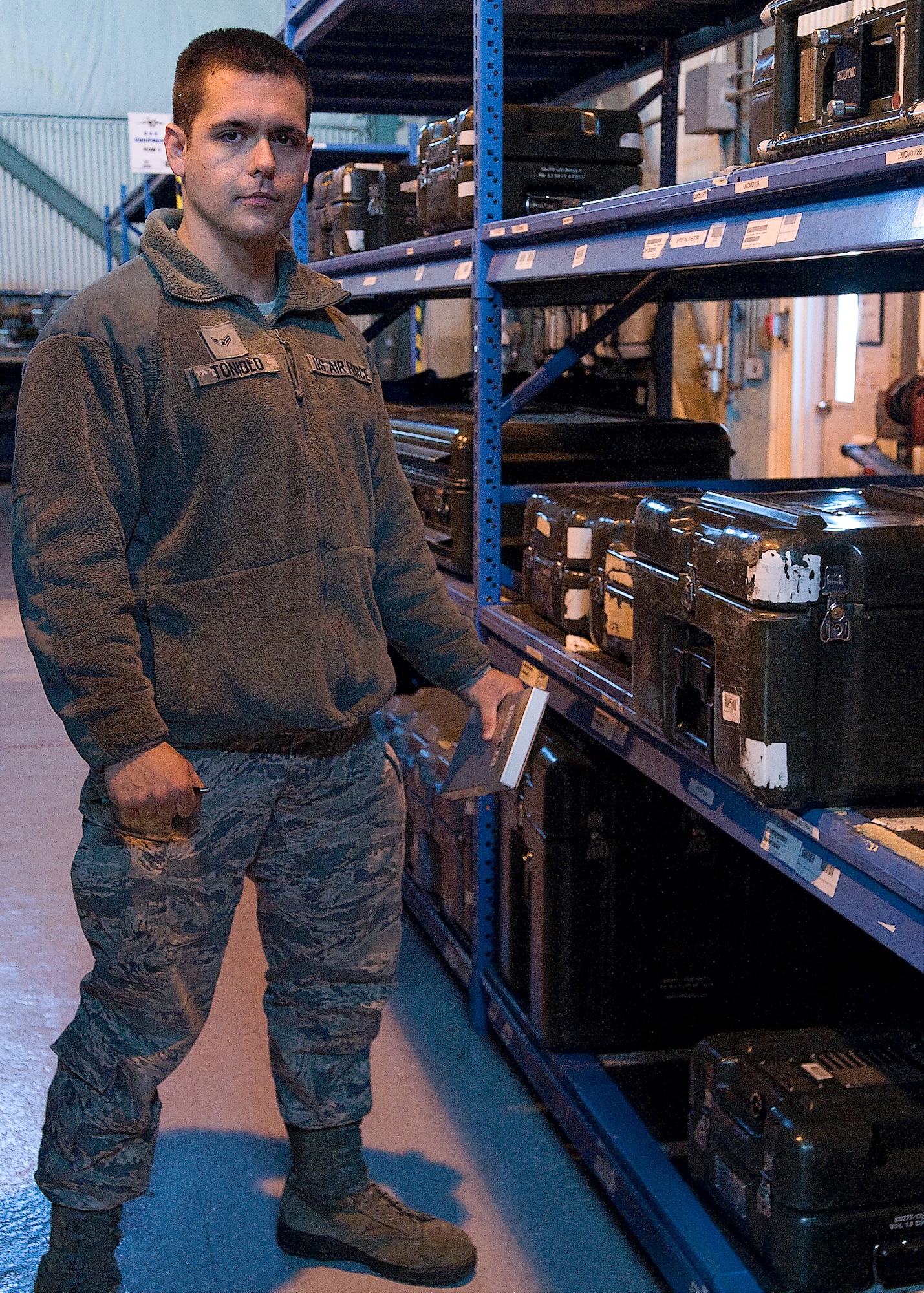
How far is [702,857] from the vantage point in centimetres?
275

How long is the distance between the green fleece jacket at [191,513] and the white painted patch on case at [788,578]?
65 cm

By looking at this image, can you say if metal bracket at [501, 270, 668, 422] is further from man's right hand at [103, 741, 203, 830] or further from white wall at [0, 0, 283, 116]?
white wall at [0, 0, 283, 116]

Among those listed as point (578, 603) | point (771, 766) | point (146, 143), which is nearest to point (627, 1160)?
point (771, 766)

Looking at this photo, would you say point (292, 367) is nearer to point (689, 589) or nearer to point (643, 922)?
point (689, 589)

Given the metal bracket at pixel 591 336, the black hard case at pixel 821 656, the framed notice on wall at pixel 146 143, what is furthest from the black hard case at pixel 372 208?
the framed notice on wall at pixel 146 143

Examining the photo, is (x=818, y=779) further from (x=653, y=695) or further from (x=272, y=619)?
(x=272, y=619)

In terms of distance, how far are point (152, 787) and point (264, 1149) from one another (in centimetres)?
119

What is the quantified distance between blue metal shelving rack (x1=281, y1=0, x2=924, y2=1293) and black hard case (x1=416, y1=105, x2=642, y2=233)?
136mm

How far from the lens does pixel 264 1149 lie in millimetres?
2684

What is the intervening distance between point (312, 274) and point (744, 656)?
937mm

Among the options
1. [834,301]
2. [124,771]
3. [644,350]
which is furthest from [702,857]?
[644,350]

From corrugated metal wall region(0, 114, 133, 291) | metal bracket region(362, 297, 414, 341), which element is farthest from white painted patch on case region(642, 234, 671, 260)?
corrugated metal wall region(0, 114, 133, 291)

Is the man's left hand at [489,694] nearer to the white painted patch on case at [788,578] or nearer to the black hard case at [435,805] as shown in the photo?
the white painted patch on case at [788,578]

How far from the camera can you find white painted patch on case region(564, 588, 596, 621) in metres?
2.83
